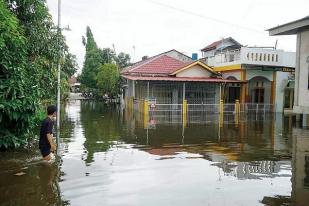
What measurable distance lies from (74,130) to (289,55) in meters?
18.8

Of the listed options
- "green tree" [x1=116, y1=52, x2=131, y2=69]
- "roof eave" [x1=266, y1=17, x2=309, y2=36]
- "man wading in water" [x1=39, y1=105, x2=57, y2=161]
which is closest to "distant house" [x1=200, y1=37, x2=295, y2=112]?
"roof eave" [x1=266, y1=17, x2=309, y2=36]

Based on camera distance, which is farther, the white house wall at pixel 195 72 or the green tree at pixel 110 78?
the green tree at pixel 110 78

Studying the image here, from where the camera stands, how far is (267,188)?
7.55 metres

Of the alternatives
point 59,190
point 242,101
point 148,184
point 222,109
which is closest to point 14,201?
point 59,190

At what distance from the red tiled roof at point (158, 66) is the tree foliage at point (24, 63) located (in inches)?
651

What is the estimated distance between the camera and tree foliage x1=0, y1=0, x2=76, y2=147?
9.65 metres

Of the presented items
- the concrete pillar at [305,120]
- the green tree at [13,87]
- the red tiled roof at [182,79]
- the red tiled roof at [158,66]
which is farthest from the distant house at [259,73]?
the green tree at [13,87]

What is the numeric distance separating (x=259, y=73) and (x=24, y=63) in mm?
21849

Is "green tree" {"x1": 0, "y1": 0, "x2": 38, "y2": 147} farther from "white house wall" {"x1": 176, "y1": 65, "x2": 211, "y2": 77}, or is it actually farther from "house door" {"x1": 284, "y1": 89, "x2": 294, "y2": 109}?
"house door" {"x1": 284, "y1": 89, "x2": 294, "y2": 109}

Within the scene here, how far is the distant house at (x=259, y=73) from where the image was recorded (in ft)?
91.5

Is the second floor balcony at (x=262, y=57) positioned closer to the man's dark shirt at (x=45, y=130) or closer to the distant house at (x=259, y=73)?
the distant house at (x=259, y=73)

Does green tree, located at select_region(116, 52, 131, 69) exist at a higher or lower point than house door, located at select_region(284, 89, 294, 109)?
higher

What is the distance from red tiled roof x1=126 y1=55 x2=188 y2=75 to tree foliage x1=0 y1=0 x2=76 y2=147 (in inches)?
651

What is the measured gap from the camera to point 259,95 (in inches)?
1215
